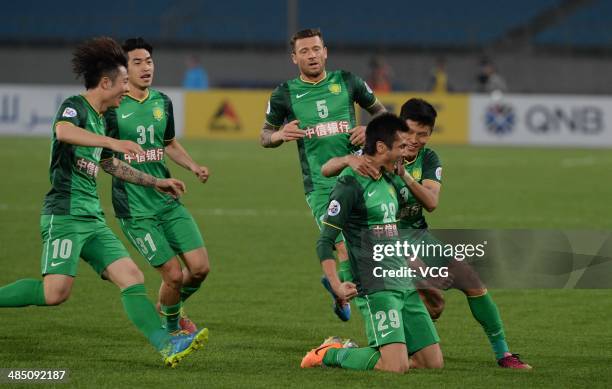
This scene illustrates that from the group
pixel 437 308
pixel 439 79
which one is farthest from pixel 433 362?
pixel 439 79

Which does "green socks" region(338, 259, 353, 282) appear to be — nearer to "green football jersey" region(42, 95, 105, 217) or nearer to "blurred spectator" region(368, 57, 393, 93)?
"green football jersey" region(42, 95, 105, 217)

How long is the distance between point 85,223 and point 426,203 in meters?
2.15

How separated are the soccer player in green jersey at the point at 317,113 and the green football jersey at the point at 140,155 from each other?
0.90m

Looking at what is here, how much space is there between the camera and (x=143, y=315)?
6.91 m

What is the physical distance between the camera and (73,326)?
8.52m

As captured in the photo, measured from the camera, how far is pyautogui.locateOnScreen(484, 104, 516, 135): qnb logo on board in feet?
92.3

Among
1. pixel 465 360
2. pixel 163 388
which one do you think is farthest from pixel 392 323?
pixel 163 388

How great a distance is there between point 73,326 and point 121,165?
4.94ft

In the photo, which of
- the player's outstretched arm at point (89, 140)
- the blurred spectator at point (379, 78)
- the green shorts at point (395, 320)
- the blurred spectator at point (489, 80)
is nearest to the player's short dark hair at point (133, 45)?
the player's outstretched arm at point (89, 140)

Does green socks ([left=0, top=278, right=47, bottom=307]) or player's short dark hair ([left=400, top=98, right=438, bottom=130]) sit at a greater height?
player's short dark hair ([left=400, top=98, right=438, bottom=130])

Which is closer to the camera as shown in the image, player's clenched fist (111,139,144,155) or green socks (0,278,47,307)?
player's clenched fist (111,139,144,155)

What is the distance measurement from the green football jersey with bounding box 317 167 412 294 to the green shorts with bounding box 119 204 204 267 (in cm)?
160

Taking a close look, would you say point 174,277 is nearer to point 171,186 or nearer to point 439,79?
point 171,186

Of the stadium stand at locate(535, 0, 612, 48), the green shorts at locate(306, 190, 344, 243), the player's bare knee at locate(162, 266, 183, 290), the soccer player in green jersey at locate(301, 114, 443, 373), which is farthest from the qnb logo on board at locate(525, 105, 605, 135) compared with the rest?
A: the soccer player in green jersey at locate(301, 114, 443, 373)
